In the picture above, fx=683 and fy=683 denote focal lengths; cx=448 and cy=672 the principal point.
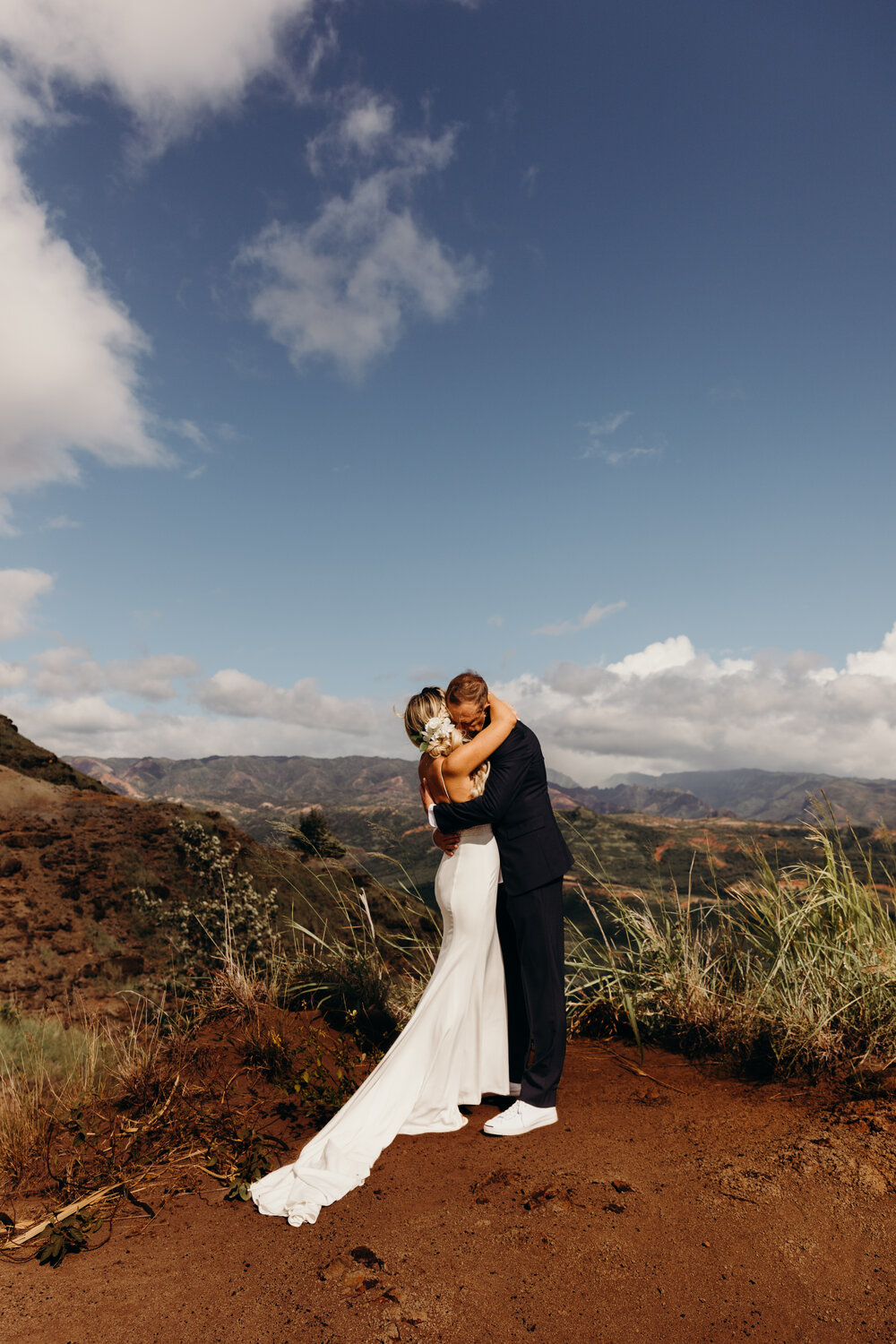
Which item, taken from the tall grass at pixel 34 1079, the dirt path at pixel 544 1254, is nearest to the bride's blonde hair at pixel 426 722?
the dirt path at pixel 544 1254

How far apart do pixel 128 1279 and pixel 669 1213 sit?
228 centimetres

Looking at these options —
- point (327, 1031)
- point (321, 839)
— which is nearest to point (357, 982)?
point (327, 1031)

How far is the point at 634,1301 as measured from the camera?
2.50 m

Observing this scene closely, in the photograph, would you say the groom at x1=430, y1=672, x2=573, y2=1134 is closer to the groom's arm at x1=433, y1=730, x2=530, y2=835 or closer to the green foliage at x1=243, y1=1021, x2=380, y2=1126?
the groom's arm at x1=433, y1=730, x2=530, y2=835

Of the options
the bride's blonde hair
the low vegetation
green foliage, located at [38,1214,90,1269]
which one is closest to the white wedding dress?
the bride's blonde hair

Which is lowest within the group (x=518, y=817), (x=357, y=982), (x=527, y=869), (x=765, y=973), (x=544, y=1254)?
(x=544, y=1254)

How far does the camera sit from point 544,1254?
276cm

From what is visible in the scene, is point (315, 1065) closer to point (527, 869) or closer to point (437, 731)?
point (527, 869)

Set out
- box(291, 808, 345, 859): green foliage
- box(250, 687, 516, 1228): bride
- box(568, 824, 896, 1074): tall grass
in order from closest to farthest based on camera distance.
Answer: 1. box(250, 687, 516, 1228): bride
2. box(568, 824, 896, 1074): tall grass
3. box(291, 808, 345, 859): green foliage

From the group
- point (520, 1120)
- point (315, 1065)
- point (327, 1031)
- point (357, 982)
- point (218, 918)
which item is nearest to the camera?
point (520, 1120)

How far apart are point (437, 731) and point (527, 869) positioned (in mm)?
966

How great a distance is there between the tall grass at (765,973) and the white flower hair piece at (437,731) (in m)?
2.52

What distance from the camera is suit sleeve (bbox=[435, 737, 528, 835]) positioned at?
389 cm

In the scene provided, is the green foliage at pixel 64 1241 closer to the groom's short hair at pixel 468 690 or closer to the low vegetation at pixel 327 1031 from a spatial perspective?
the low vegetation at pixel 327 1031
